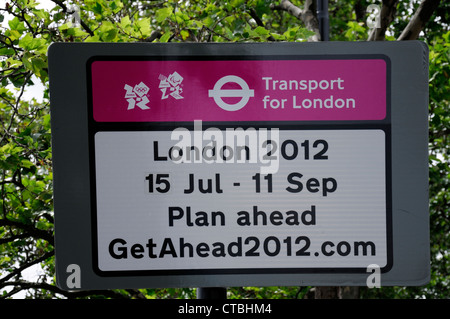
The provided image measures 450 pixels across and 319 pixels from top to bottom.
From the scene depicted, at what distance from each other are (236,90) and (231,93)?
2 centimetres

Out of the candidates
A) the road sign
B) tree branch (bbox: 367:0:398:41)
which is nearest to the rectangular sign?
the road sign

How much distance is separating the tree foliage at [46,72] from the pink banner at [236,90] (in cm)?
153

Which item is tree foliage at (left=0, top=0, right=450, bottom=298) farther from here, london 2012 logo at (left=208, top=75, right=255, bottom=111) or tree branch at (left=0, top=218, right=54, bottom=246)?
london 2012 logo at (left=208, top=75, right=255, bottom=111)

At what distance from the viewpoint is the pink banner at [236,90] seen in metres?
1.52

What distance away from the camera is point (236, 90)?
1.52 meters

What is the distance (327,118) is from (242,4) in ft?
11.2

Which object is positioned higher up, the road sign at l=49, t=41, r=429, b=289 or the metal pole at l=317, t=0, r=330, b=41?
the metal pole at l=317, t=0, r=330, b=41

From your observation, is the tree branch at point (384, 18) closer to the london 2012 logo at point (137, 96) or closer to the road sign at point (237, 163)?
the road sign at point (237, 163)

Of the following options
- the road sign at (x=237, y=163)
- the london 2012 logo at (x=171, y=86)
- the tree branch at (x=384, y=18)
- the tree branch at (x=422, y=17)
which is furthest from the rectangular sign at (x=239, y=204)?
the tree branch at (x=422, y=17)

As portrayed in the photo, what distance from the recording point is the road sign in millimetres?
1514
